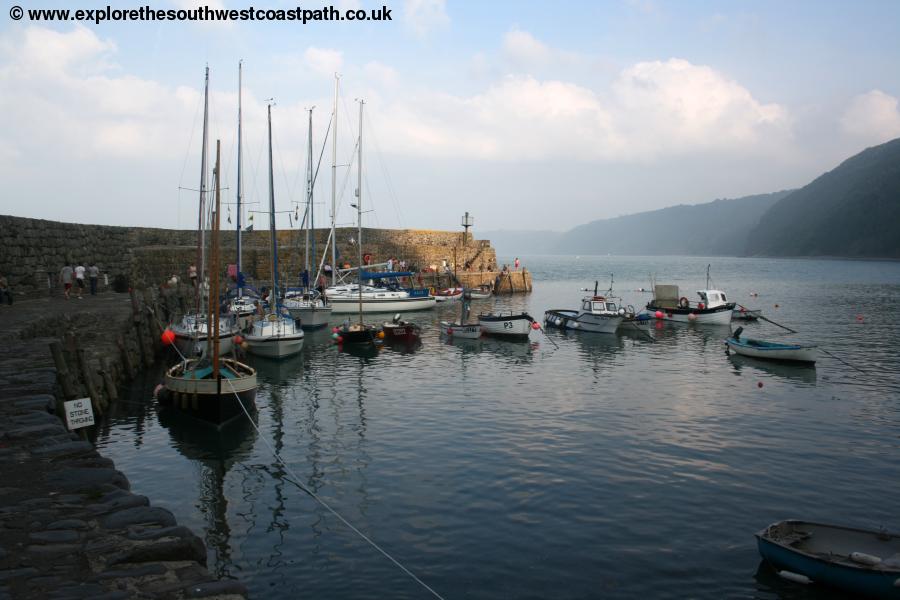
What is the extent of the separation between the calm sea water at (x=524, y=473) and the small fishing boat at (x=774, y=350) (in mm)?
856

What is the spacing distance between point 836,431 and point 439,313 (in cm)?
3410

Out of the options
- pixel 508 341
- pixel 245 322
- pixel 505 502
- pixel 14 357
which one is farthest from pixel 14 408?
pixel 508 341

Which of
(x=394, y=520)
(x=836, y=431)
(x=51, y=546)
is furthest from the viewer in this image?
(x=836, y=431)

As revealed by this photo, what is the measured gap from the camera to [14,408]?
38.4ft

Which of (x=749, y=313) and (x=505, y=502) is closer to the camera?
(x=505, y=502)

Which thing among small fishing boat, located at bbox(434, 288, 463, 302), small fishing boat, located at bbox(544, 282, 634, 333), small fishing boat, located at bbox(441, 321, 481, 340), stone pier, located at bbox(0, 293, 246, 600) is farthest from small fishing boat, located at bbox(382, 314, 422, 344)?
small fishing boat, located at bbox(434, 288, 463, 302)

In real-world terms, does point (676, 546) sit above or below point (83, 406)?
below

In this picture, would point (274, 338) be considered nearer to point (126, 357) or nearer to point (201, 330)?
point (201, 330)

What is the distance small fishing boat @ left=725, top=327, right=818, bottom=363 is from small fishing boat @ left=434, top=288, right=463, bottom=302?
30.0 meters

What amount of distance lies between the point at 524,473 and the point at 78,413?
29.8ft

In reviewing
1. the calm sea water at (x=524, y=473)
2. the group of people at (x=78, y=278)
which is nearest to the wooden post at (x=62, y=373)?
the calm sea water at (x=524, y=473)

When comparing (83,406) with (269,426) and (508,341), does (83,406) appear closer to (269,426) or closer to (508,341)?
(269,426)

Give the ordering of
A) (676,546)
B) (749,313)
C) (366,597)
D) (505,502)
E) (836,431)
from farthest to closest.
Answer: (749,313)
(836,431)
(505,502)
(676,546)
(366,597)

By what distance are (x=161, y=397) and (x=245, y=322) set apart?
1504cm
